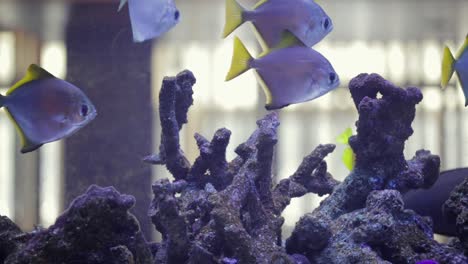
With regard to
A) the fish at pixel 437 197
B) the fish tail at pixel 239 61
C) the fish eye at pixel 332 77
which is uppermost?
the fish tail at pixel 239 61

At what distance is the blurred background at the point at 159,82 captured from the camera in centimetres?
517

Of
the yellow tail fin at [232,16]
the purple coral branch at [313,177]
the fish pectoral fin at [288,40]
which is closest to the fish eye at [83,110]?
the yellow tail fin at [232,16]

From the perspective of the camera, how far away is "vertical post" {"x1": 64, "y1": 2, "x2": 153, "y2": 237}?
5.03 meters

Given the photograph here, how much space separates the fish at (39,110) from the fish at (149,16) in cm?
45

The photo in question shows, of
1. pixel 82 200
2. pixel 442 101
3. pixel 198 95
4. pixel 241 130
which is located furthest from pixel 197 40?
pixel 82 200

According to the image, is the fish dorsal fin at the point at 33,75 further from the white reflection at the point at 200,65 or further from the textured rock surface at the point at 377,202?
the white reflection at the point at 200,65

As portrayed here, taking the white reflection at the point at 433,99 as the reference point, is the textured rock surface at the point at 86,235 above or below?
above

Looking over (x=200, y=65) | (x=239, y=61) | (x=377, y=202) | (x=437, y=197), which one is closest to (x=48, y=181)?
(x=200, y=65)

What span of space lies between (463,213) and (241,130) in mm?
6384

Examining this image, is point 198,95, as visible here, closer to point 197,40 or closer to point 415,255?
point 197,40

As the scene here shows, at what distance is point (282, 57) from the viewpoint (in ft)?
7.20

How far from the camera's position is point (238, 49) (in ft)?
7.20

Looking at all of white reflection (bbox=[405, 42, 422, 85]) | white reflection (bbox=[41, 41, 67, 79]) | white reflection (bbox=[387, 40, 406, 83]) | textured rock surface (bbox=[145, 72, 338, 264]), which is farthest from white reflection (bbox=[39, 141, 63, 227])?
white reflection (bbox=[405, 42, 422, 85])

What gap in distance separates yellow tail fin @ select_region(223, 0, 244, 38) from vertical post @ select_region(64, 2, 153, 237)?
113 inches
